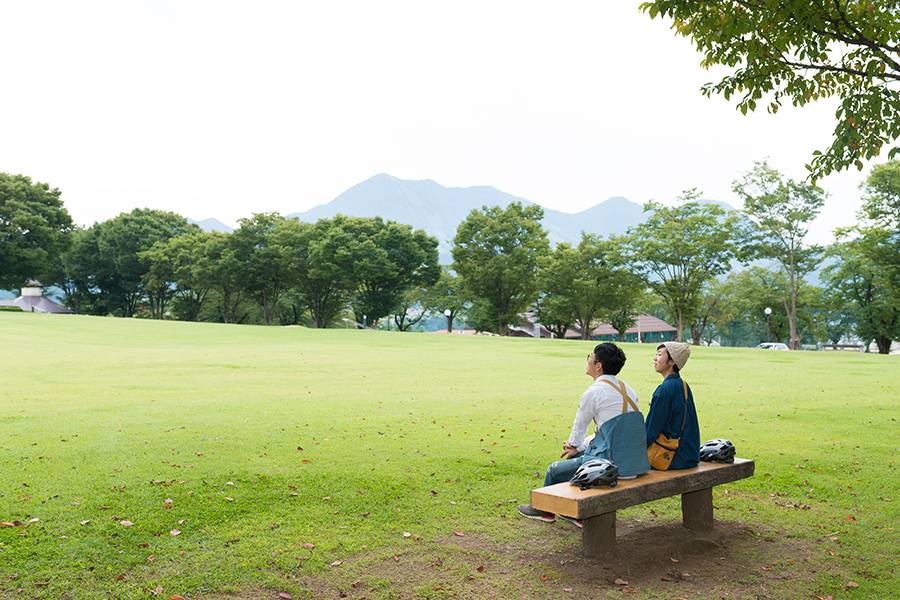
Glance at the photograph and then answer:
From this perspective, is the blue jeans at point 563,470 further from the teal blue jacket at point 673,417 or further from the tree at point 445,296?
the tree at point 445,296

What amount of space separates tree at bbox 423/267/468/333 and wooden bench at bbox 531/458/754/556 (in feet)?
198

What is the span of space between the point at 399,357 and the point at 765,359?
15531 mm

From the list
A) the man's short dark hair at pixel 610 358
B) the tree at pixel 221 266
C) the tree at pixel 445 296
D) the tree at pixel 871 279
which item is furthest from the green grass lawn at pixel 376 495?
the tree at pixel 445 296

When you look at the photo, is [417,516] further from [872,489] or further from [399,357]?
[399,357]

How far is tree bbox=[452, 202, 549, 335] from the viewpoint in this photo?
60.7m

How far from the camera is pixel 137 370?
64.3 ft

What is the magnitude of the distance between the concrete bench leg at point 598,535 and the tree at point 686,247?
161 ft

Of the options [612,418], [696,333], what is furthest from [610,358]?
[696,333]

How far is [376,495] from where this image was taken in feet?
24.1

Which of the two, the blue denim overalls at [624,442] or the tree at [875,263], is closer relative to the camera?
the blue denim overalls at [624,442]

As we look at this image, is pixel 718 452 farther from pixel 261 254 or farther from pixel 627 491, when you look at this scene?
pixel 261 254

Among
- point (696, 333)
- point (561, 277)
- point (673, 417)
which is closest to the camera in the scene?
point (673, 417)

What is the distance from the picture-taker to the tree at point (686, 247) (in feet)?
171

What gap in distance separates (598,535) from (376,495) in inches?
103
